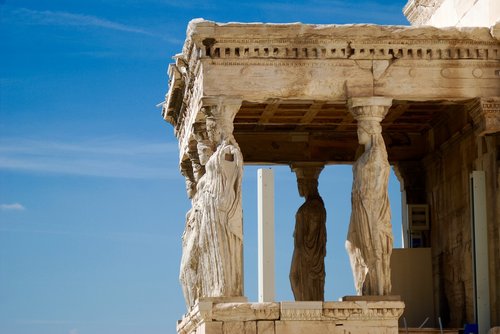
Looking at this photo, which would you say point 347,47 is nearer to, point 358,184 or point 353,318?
point 358,184

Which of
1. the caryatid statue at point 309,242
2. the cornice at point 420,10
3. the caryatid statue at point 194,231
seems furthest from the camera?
the cornice at point 420,10

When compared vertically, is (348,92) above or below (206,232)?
above

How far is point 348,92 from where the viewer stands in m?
22.5

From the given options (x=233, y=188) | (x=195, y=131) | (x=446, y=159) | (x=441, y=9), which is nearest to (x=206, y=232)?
(x=233, y=188)

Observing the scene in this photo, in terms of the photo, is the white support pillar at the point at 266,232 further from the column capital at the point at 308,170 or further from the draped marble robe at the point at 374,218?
the column capital at the point at 308,170

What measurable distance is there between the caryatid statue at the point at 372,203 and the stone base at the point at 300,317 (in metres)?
0.60

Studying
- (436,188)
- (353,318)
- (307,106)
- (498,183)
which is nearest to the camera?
(353,318)

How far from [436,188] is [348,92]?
5.09 meters

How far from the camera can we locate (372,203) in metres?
22.3

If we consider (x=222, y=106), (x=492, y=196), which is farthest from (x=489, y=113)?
(x=222, y=106)

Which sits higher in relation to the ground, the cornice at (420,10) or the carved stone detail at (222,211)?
the cornice at (420,10)

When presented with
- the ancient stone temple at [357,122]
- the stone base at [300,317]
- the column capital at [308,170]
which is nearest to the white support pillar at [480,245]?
the ancient stone temple at [357,122]

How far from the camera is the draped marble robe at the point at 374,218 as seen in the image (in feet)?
72.9

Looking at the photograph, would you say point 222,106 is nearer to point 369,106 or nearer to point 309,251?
point 369,106
